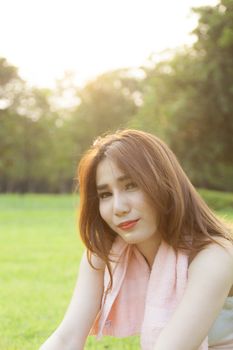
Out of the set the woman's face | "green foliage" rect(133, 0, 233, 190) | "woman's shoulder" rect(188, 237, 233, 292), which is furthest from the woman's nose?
"green foliage" rect(133, 0, 233, 190)

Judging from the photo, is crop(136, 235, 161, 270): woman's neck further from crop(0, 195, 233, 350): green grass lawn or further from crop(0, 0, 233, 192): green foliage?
crop(0, 0, 233, 192): green foliage

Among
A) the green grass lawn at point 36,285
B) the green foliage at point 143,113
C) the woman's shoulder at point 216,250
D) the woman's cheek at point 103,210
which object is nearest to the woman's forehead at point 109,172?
the woman's cheek at point 103,210

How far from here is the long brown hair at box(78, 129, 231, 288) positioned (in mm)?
2742

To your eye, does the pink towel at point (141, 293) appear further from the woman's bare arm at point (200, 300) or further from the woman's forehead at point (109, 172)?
the woman's forehead at point (109, 172)

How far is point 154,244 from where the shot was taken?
305 centimetres

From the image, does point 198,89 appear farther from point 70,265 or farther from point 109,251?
point 109,251

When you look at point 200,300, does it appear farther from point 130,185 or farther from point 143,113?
point 143,113

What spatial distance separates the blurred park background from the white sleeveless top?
77cm

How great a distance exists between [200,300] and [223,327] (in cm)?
48

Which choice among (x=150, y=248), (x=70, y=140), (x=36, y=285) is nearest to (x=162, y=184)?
(x=150, y=248)

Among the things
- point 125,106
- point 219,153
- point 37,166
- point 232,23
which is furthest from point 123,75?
point 232,23

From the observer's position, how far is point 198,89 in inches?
1115

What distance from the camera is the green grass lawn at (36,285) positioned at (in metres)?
4.96

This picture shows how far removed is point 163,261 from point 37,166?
164ft
